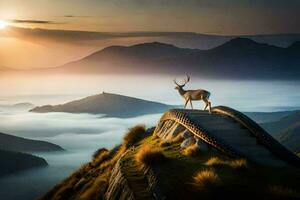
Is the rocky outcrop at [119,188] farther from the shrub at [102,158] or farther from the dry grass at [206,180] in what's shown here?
the shrub at [102,158]

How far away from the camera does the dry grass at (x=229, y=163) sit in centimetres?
2184

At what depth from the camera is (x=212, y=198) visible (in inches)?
728

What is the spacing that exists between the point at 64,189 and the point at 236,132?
1249 cm

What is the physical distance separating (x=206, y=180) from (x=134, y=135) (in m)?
18.2

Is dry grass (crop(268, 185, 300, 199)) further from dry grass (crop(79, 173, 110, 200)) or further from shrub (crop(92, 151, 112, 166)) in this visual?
shrub (crop(92, 151, 112, 166))

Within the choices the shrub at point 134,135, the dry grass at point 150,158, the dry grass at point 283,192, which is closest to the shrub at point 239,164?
the dry grass at point 283,192

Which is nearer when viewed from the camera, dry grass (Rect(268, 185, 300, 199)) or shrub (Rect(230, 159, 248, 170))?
dry grass (Rect(268, 185, 300, 199))

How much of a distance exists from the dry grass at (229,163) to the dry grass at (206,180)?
225cm

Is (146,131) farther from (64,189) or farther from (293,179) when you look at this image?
(293,179)

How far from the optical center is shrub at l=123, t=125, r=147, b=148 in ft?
120

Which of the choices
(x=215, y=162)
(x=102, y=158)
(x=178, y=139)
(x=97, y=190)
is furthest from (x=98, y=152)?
(x=215, y=162)

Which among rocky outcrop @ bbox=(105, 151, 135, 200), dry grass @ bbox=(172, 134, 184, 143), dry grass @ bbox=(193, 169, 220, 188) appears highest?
dry grass @ bbox=(172, 134, 184, 143)

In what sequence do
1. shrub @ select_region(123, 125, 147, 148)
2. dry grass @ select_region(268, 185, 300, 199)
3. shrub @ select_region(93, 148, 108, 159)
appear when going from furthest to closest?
shrub @ select_region(93, 148, 108, 159) → shrub @ select_region(123, 125, 147, 148) → dry grass @ select_region(268, 185, 300, 199)

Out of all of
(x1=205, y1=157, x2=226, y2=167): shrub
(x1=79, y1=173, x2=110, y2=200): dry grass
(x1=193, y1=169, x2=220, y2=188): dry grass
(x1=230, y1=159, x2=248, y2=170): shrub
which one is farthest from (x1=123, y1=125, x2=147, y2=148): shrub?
(x1=193, y1=169, x2=220, y2=188): dry grass
